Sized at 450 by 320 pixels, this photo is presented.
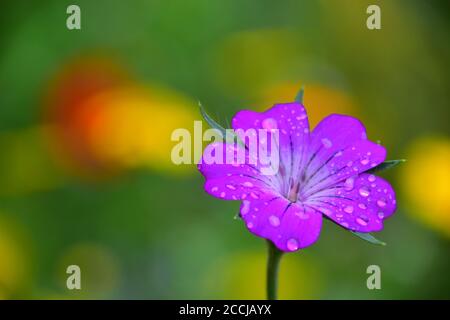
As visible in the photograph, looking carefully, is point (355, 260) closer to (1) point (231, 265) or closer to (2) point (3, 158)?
(1) point (231, 265)

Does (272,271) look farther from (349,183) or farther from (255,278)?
(255,278)

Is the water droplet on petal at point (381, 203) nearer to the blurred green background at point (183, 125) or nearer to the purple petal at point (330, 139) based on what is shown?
the purple petal at point (330, 139)

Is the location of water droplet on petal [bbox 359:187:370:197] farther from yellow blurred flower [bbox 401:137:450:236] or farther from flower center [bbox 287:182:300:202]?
yellow blurred flower [bbox 401:137:450:236]

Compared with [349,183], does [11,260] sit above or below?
below

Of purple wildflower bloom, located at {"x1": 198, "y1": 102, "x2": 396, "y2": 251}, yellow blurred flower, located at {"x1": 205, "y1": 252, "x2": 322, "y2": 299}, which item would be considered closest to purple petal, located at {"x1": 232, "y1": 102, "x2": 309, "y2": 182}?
purple wildflower bloom, located at {"x1": 198, "y1": 102, "x2": 396, "y2": 251}

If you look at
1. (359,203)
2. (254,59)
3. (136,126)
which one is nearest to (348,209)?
(359,203)
